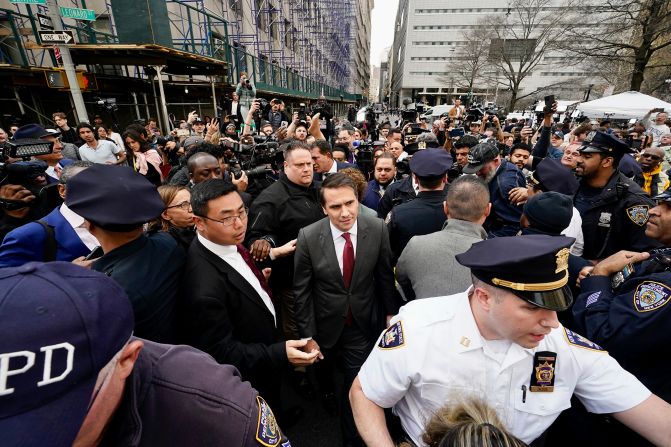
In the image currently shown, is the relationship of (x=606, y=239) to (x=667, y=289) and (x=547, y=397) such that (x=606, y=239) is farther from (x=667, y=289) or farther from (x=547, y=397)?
(x=547, y=397)

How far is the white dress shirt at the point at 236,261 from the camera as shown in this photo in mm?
1878

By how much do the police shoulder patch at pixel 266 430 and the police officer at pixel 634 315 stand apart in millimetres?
1692

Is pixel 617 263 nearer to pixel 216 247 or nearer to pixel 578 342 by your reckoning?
pixel 578 342

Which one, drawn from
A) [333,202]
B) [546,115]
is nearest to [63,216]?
[333,202]

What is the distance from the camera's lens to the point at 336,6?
138ft

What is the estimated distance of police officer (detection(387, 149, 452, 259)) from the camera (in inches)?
104

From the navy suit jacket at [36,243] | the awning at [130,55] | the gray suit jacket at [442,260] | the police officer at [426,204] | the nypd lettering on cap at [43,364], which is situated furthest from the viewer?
the awning at [130,55]

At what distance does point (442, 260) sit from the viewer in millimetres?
2033

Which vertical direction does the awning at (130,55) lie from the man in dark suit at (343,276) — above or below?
above

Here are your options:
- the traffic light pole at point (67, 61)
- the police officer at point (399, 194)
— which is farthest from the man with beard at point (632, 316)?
the traffic light pole at point (67, 61)

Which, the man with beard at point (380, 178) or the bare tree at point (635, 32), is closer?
the man with beard at point (380, 178)

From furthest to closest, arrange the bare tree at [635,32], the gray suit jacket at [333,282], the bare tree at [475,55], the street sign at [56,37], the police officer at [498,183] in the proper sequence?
the bare tree at [475,55] < the bare tree at [635,32] < the street sign at [56,37] < the police officer at [498,183] < the gray suit jacket at [333,282]

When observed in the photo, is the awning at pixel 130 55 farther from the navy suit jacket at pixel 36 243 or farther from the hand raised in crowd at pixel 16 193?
the navy suit jacket at pixel 36 243

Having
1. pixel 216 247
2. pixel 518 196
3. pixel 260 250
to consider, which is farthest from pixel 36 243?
pixel 518 196
